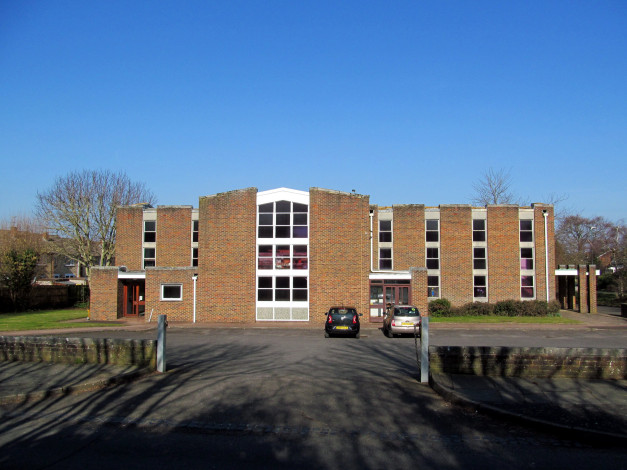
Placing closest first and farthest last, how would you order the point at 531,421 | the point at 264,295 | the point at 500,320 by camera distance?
1. the point at 531,421
2. the point at 264,295
3. the point at 500,320

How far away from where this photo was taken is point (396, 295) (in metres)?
33.2

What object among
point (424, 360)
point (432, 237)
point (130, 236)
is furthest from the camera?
point (432, 237)

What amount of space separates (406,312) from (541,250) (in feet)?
61.0


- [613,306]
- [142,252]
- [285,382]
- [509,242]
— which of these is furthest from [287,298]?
[613,306]

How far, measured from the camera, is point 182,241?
125ft

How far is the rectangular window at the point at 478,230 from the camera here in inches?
1535

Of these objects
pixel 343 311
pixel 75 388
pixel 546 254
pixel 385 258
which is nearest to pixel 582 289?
pixel 546 254

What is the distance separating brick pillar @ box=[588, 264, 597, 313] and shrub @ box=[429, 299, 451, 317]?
1141cm

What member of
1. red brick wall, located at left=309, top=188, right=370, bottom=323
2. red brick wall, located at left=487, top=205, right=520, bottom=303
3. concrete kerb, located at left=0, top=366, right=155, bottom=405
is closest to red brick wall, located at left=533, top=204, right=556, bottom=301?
red brick wall, located at left=487, top=205, right=520, bottom=303

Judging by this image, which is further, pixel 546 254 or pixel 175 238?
pixel 546 254

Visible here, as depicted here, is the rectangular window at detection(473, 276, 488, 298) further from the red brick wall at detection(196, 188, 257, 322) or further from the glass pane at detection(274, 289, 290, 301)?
the red brick wall at detection(196, 188, 257, 322)

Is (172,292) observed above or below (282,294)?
above

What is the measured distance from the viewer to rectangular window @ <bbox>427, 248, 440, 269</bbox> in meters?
39.0

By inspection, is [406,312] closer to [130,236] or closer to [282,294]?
[282,294]
